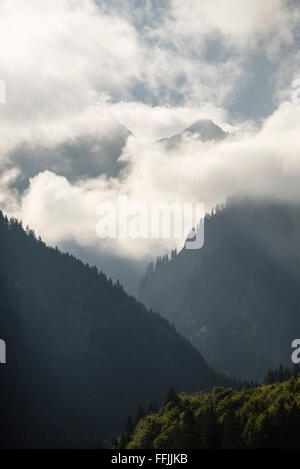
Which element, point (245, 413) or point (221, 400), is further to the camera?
point (221, 400)

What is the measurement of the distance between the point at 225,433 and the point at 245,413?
9.98m

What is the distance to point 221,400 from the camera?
182 meters

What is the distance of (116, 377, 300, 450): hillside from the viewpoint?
15812 centimetres

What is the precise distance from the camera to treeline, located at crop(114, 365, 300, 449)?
158m

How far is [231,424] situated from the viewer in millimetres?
162125

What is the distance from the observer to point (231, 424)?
162125 mm

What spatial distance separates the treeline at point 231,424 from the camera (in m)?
158

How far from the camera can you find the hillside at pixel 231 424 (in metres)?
158

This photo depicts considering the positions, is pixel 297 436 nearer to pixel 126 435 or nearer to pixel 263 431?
pixel 263 431
